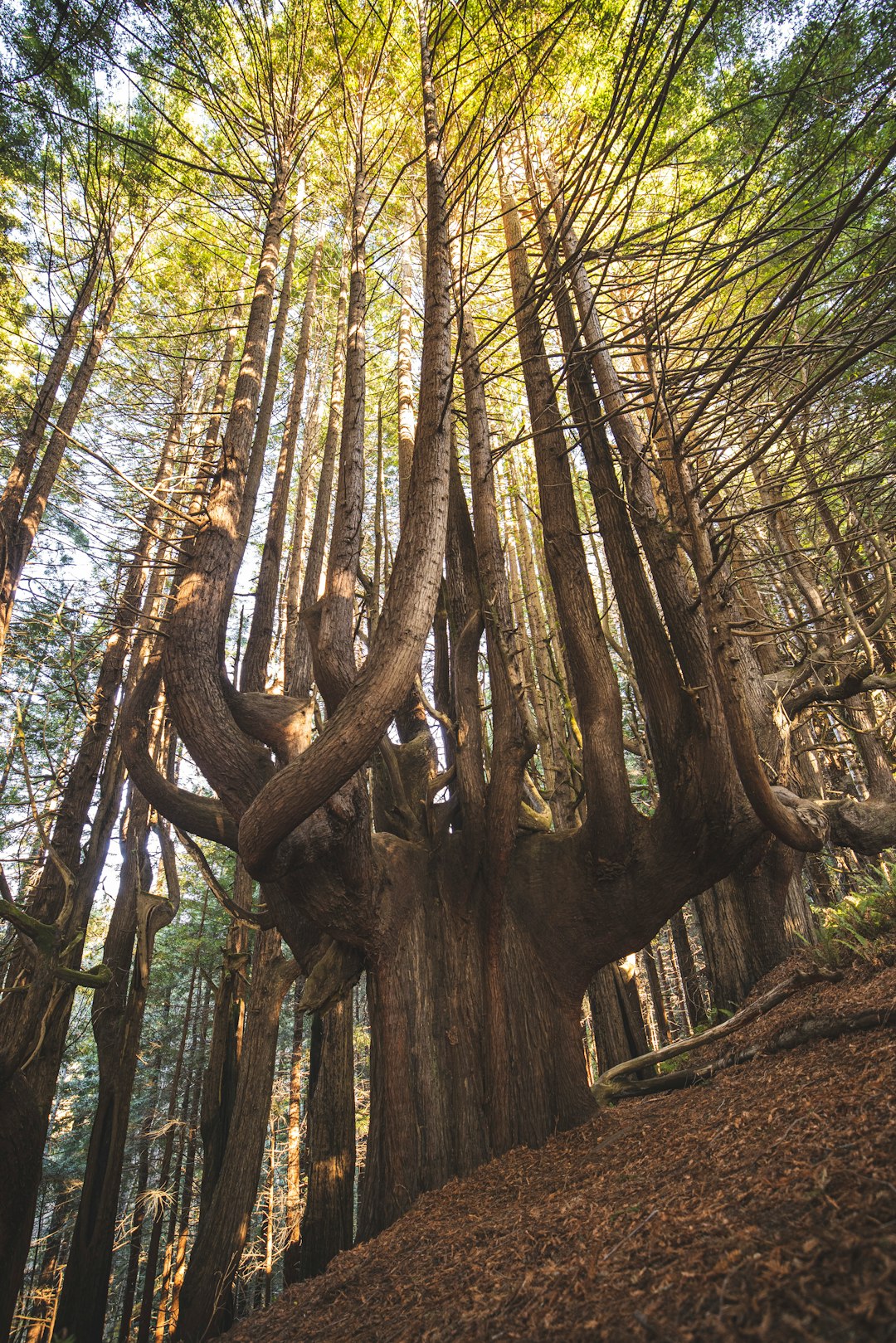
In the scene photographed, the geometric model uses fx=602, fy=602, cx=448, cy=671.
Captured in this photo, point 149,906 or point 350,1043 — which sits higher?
point 149,906

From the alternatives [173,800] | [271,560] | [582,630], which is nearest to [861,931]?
[582,630]

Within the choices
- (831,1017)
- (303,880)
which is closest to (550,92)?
(303,880)

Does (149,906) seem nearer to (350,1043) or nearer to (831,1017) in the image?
(350,1043)

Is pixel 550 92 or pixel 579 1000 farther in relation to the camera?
A: pixel 550 92

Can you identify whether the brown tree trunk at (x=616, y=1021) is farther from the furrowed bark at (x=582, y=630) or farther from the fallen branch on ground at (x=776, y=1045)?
the furrowed bark at (x=582, y=630)

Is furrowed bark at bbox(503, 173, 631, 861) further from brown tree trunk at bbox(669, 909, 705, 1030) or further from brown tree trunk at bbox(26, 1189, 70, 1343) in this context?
brown tree trunk at bbox(26, 1189, 70, 1343)

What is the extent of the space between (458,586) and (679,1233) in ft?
14.1

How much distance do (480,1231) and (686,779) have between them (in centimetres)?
222

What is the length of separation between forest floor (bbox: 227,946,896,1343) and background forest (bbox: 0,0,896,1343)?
2.65 feet

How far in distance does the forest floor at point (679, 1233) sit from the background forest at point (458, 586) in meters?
0.81

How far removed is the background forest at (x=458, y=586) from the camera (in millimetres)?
3273

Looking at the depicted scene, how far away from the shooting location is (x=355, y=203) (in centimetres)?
507

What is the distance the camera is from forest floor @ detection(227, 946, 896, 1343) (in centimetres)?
106

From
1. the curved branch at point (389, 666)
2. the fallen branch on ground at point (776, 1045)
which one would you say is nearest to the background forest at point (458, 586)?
the curved branch at point (389, 666)
